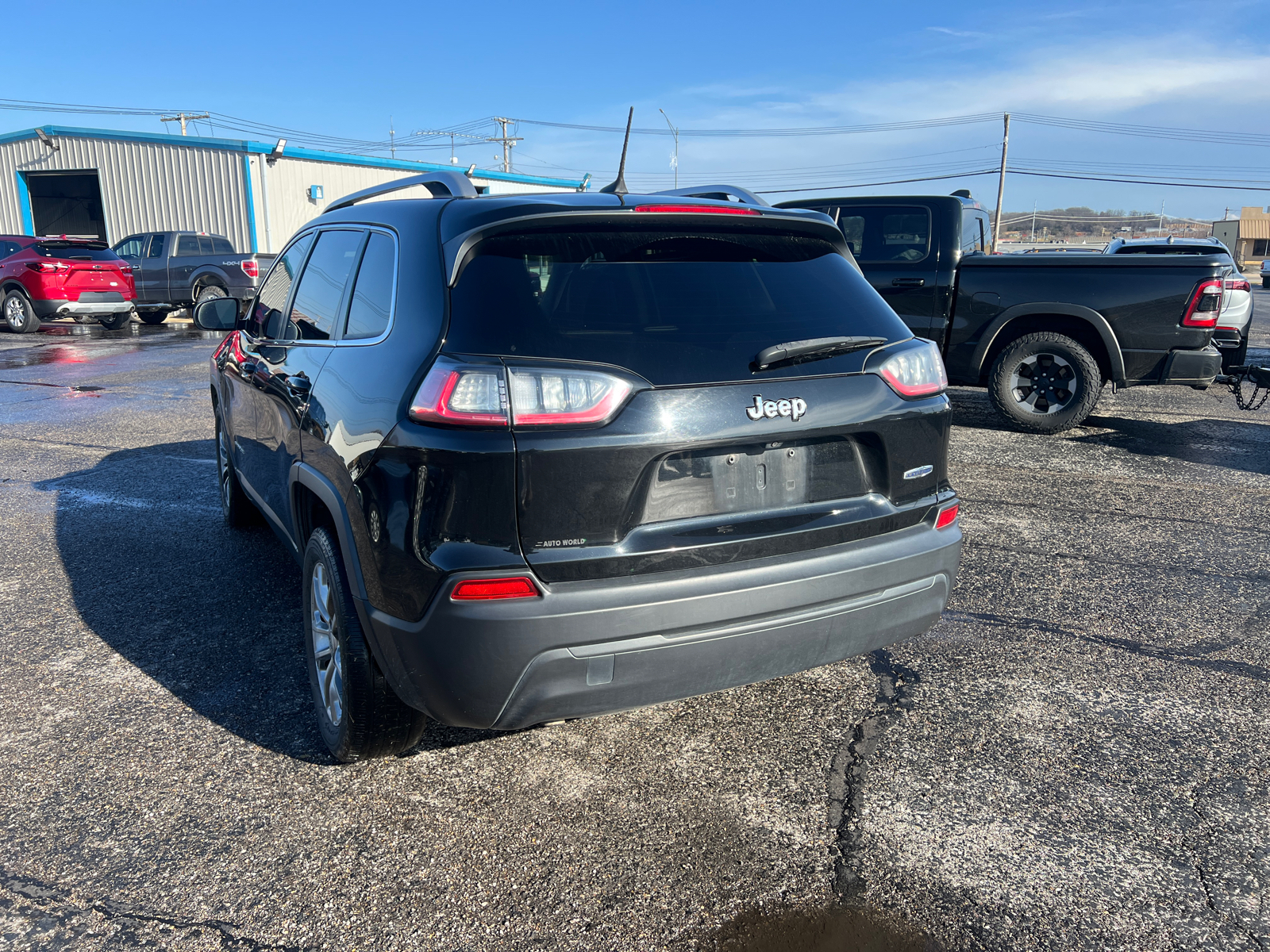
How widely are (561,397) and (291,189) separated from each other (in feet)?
99.0

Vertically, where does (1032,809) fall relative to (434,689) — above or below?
below

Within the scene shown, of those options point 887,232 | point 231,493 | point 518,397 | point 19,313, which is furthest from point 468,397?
→ point 19,313

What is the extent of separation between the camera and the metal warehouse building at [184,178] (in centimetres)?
2778

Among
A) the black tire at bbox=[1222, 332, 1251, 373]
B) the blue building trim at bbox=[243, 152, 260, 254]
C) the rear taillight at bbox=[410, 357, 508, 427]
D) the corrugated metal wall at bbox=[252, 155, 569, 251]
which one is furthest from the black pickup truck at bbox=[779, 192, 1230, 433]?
the blue building trim at bbox=[243, 152, 260, 254]

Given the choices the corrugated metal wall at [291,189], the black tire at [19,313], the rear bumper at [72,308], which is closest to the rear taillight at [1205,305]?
the rear bumper at [72,308]

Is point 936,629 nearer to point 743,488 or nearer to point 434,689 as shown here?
point 743,488

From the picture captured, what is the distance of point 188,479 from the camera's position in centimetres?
655

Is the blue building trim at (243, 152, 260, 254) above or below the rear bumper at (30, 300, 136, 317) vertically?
above

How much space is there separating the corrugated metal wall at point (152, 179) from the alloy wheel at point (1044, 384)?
24.9 m

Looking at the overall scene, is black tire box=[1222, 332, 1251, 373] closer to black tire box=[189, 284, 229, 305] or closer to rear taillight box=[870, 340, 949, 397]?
rear taillight box=[870, 340, 949, 397]

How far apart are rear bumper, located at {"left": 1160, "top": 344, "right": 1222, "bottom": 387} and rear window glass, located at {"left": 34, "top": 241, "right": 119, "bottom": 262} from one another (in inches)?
750

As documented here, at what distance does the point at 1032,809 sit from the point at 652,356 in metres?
1.72

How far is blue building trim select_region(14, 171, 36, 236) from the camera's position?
31.2 m

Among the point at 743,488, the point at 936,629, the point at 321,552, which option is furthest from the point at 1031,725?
the point at 321,552
